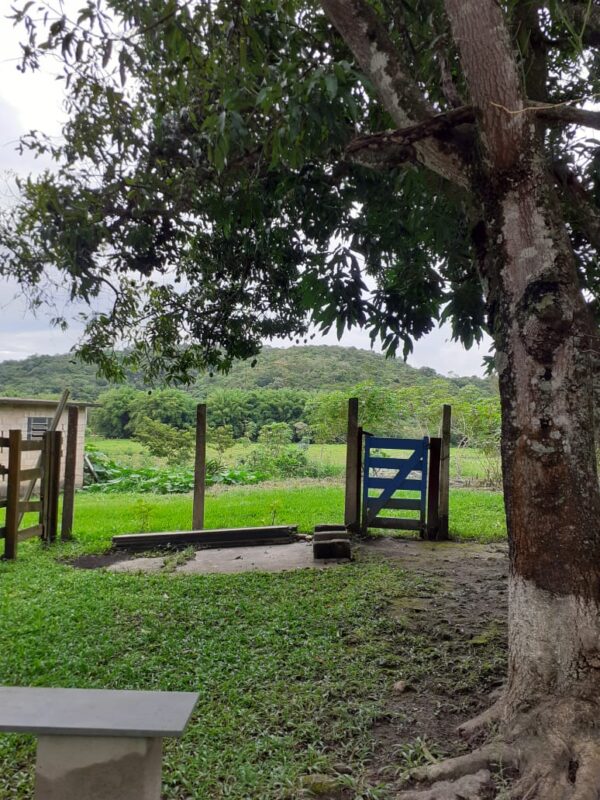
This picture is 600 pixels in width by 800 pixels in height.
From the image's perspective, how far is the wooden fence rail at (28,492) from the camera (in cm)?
716

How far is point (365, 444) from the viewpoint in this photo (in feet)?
27.0

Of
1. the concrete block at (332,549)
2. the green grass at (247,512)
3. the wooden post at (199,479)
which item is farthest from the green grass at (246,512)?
the concrete block at (332,549)

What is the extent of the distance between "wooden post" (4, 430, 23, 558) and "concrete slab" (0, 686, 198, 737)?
543 cm

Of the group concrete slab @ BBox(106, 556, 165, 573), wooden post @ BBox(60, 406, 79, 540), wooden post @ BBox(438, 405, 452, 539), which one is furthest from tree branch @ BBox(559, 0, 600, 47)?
wooden post @ BBox(60, 406, 79, 540)

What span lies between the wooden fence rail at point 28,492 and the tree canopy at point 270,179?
1.74 metres

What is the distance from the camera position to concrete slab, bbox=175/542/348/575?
663 centimetres

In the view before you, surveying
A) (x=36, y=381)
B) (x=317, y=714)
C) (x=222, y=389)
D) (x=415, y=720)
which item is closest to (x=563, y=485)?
(x=415, y=720)

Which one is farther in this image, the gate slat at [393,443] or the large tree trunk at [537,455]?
the gate slat at [393,443]

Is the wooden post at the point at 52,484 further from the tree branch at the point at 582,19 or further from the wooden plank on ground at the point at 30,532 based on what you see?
the tree branch at the point at 582,19

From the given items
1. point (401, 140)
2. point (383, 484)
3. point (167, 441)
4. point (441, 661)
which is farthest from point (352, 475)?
point (167, 441)

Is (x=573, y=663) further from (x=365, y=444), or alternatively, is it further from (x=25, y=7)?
(x=365, y=444)

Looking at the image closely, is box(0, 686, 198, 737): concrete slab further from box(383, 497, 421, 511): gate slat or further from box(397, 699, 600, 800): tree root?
box(383, 497, 421, 511): gate slat

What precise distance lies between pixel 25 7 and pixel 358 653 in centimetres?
434

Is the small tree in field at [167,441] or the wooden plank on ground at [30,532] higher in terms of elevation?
the small tree in field at [167,441]
